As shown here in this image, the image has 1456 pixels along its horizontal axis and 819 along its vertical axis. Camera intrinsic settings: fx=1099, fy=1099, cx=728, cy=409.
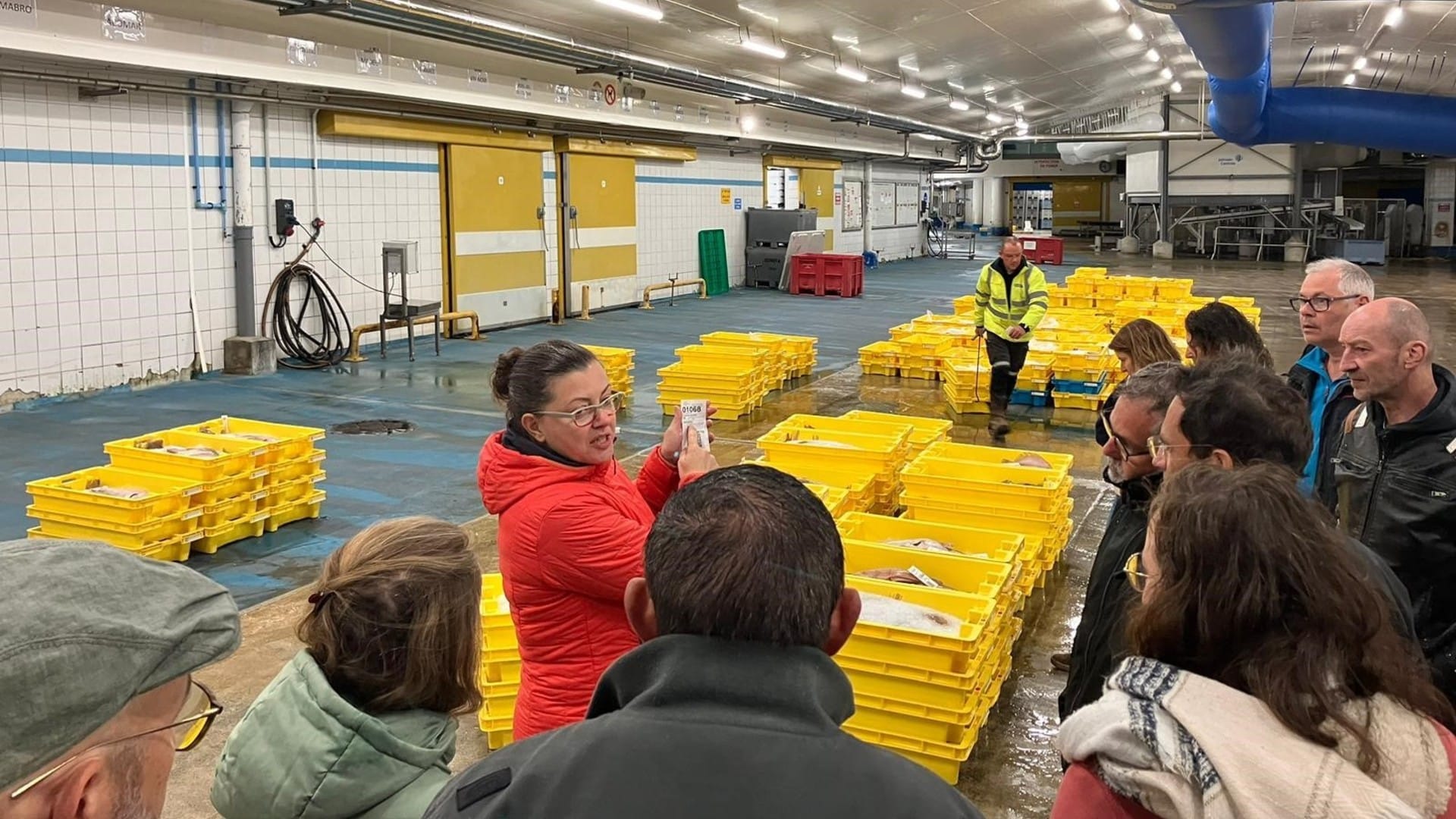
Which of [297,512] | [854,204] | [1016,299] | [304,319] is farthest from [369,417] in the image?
[854,204]

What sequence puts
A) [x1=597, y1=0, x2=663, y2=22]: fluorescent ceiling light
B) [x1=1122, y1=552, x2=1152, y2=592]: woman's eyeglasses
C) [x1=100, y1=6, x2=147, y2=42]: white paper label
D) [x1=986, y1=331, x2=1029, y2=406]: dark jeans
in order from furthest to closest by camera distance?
[x1=597, y1=0, x2=663, y2=22]: fluorescent ceiling light → [x1=100, y1=6, x2=147, y2=42]: white paper label → [x1=986, y1=331, x2=1029, y2=406]: dark jeans → [x1=1122, y1=552, x2=1152, y2=592]: woman's eyeglasses

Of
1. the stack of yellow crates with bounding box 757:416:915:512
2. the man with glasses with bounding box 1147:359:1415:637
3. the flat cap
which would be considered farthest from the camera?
the stack of yellow crates with bounding box 757:416:915:512

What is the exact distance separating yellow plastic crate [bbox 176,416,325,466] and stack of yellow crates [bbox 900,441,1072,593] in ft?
11.8

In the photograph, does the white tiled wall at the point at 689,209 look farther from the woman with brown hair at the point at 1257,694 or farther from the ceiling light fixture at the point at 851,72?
the woman with brown hair at the point at 1257,694

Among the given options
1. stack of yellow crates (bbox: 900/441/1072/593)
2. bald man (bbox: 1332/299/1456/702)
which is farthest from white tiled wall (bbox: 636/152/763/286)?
bald man (bbox: 1332/299/1456/702)

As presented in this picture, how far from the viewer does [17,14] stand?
8859 millimetres

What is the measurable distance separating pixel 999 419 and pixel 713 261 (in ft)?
40.5

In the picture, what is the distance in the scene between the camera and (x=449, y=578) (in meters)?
1.92

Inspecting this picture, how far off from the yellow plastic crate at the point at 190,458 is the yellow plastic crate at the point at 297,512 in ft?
0.82

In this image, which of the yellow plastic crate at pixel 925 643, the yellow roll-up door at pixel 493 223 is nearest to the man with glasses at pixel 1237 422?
the yellow plastic crate at pixel 925 643

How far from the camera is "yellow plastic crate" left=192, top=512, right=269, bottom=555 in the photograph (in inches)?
241

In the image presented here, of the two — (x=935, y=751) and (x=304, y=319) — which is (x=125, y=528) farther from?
(x=304, y=319)

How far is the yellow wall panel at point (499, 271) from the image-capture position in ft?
49.4

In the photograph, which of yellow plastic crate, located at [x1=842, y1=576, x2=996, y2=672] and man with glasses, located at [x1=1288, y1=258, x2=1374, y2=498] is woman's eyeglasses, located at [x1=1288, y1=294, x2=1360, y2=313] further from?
yellow plastic crate, located at [x1=842, y1=576, x2=996, y2=672]
